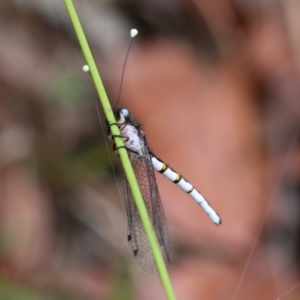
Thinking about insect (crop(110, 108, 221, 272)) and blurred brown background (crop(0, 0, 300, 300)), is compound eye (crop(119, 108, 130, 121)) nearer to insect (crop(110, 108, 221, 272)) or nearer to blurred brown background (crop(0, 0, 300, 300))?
insect (crop(110, 108, 221, 272))

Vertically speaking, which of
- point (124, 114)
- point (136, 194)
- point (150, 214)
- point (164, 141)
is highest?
point (164, 141)

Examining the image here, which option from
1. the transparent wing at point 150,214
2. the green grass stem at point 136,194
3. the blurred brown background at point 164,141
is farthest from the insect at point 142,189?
the green grass stem at point 136,194

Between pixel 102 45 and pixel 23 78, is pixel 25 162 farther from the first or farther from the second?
pixel 102 45

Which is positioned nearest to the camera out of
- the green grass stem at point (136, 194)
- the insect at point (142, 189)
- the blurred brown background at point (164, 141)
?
the green grass stem at point (136, 194)

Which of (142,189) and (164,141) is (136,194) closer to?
(142,189)

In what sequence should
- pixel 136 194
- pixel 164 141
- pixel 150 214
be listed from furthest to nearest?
1. pixel 164 141
2. pixel 150 214
3. pixel 136 194

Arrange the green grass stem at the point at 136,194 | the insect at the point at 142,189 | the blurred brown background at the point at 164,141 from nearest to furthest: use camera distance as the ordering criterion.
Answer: the green grass stem at the point at 136,194 → the insect at the point at 142,189 → the blurred brown background at the point at 164,141

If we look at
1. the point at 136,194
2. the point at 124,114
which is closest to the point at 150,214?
the point at 124,114

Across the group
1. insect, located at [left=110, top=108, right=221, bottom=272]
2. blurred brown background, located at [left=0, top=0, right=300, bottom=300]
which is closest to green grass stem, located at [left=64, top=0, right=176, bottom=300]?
insect, located at [left=110, top=108, right=221, bottom=272]

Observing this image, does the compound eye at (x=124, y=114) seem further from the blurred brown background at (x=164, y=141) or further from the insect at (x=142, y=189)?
the blurred brown background at (x=164, y=141)

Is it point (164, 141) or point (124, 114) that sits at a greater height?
point (164, 141)
